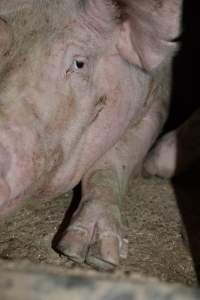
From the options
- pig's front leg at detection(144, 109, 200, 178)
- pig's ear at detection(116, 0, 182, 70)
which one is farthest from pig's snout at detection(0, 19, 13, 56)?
pig's front leg at detection(144, 109, 200, 178)

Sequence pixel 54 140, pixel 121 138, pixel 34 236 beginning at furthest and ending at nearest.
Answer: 1. pixel 121 138
2. pixel 34 236
3. pixel 54 140

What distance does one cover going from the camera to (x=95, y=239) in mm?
1910

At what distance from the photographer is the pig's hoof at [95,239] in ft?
5.99

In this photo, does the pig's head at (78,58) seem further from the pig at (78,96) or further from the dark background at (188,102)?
the dark background at (188,102)

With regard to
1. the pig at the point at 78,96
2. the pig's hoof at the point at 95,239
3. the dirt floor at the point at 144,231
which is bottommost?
the dirt floor at the point at 144,231

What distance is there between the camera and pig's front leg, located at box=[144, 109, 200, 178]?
2.54 m

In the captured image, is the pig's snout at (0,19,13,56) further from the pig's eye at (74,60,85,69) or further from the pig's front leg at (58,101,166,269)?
the pig's front leg at (58,101,166,269)

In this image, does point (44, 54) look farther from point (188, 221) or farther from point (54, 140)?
point (188, 221)

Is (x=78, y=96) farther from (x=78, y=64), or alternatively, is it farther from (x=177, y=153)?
(x=177, y=153)

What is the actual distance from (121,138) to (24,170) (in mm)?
793

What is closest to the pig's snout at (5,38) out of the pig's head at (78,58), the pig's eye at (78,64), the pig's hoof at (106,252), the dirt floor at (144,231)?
the pig's head at (78,58)

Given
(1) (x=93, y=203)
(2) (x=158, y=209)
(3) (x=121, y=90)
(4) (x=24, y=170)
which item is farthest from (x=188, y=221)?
(4) (x=24, y=170)

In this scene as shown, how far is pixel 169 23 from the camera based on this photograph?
191cm

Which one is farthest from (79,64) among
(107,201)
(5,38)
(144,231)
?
(144,231)
